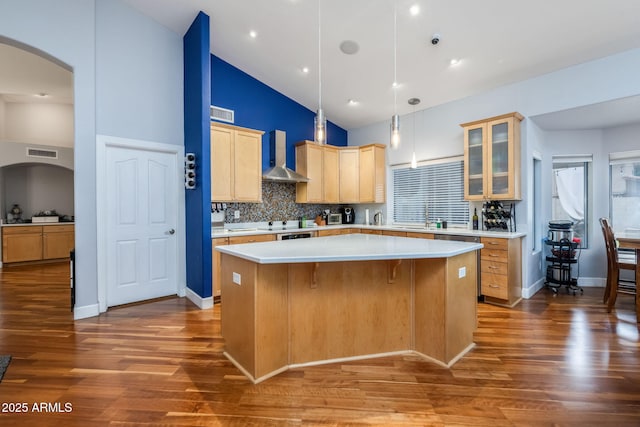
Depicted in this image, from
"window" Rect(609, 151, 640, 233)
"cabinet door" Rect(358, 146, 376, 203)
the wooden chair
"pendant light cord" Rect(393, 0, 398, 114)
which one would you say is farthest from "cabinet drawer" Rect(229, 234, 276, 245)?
"window" Rect(609, 151, 640, 233)

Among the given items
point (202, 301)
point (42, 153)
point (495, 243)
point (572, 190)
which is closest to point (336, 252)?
point (202, 301)

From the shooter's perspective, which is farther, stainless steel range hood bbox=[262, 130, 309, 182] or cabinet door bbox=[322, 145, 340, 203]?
cabinet door bbox=[322, 145, 340, 203]

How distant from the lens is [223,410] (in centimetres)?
188

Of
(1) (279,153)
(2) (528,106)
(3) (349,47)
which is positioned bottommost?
(1) (279,153)

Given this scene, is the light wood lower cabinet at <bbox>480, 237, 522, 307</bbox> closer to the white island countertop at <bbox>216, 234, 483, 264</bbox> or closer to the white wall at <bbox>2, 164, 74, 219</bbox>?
the white island countertop at <bbox>216, 234, 483, 264</bbox>

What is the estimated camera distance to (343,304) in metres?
2.51

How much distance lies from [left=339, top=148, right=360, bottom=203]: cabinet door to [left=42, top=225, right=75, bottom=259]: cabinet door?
629cm

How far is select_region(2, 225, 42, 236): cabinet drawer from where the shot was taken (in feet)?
20.7

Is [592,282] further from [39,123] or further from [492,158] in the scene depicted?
[39,123]

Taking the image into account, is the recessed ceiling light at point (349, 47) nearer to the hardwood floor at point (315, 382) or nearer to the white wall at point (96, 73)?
the white wall at point (96, 73)

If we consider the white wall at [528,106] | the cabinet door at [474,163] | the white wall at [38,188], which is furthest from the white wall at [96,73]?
the white wall at [38,188]

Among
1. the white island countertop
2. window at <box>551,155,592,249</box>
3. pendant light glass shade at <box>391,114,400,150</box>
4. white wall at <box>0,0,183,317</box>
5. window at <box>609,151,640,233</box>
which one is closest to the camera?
the white island countertop

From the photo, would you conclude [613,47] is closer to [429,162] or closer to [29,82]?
[429,162]

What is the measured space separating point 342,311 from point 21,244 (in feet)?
24.7
